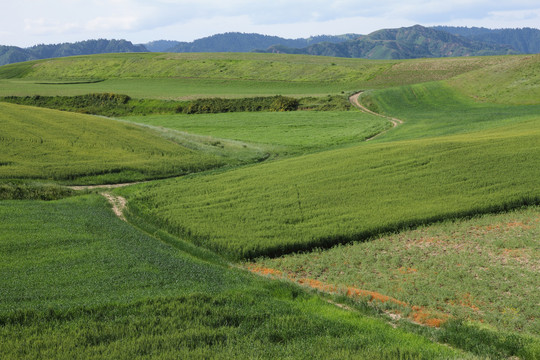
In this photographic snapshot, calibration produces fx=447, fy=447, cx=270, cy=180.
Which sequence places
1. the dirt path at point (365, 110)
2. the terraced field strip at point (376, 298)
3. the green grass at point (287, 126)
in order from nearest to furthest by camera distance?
1. the terraced field strip at point (376, 298)
2. the green grass at point (287, 126)
3. the dirt path at point (365, 110)

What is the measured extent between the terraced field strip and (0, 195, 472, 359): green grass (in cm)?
112

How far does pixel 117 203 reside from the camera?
100ft

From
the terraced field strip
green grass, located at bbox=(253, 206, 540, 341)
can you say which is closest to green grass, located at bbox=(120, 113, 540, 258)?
green grass, located at bbox=(253, 206, 540, 341)

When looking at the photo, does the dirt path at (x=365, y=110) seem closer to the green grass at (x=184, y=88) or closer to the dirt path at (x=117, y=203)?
the green grass at (x=184, y=88)

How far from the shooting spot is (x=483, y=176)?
1157 inches

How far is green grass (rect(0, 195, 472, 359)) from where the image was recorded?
11.1 meters

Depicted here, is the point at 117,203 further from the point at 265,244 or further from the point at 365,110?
the point at 365,110

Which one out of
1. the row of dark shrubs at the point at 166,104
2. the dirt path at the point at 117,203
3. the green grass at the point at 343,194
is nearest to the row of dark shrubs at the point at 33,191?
the dirt path at the point at 117,203

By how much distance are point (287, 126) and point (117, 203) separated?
1503 inches

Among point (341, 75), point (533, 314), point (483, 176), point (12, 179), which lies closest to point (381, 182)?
point (483, 176)

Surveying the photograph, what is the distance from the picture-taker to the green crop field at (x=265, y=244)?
12.1 meters

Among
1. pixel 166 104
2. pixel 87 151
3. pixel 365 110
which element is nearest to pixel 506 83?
pixel 365 110

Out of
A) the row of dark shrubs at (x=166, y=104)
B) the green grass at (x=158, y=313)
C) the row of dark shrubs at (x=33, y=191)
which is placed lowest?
the green grass at (x=158, y=313)

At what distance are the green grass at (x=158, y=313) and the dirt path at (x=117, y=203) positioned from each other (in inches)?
316
